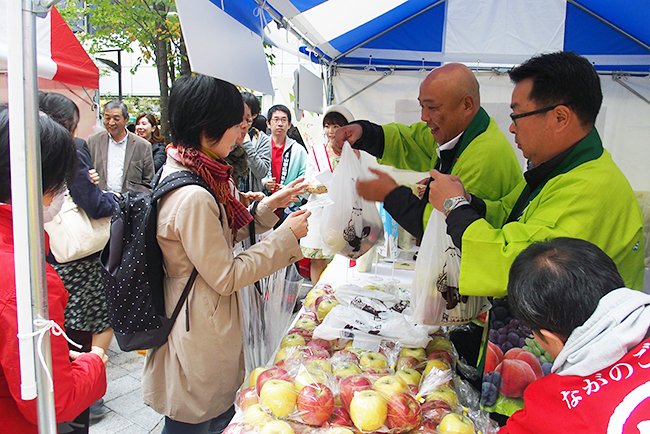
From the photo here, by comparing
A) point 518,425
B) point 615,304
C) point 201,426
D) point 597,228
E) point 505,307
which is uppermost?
point 597,228

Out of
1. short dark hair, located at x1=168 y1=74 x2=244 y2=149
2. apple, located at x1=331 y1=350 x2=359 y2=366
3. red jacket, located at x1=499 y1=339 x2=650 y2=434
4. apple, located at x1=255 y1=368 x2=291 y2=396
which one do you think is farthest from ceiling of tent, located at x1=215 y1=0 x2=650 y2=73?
red jacket, located at x1=499 y1=339 x2=650 y2=434

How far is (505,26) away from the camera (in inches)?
133

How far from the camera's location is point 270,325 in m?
1.99

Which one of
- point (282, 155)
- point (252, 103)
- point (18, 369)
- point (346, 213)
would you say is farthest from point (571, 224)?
point (282, 155)

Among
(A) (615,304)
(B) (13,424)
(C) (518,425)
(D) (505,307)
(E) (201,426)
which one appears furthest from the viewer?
(E) (201,426)

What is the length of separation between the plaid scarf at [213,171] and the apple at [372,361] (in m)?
0.73

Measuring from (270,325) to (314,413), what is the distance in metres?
0.80

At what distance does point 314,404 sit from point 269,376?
21 centimetres

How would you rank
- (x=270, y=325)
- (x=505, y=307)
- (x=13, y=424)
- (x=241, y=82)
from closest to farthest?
(x=13, y=424) → (x=505, y=307) → (x=241, y=82) → (x=270, y=325)

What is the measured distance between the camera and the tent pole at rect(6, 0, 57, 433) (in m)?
0.82

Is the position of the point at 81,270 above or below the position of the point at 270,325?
above

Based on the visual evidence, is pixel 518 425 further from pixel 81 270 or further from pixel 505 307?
pixel 81 270

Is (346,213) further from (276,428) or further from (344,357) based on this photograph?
(276,428)

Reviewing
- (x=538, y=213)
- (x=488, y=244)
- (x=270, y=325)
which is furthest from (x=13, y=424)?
(x=538, y=213)
